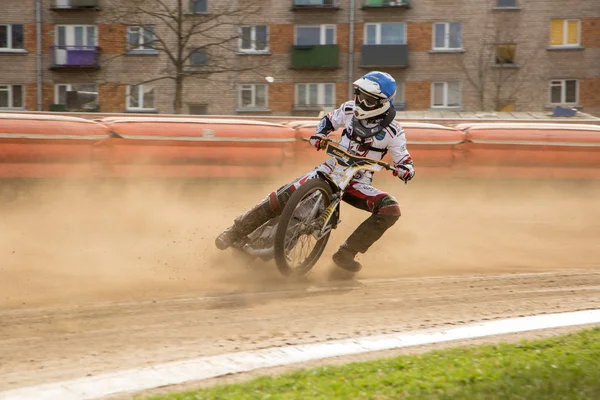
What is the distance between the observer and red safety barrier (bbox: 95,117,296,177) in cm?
1316

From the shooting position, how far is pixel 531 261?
1088cm

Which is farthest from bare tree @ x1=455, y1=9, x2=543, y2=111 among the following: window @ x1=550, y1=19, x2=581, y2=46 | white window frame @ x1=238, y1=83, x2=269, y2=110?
white window frame @ x1=238, y1=83, x2=269, y2=110

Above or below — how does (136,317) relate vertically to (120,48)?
below

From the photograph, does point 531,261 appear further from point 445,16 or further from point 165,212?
point 445,16

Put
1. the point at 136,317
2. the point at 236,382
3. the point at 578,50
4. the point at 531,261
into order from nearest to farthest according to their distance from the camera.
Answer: the point at 236,382 < the point at 136,317 < the point at 531,261 < the point at 578,50

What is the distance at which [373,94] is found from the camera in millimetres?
8750

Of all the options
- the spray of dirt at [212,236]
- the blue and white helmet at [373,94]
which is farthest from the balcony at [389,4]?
the blue and white helmet at [373,94]

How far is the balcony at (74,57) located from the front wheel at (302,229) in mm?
38448

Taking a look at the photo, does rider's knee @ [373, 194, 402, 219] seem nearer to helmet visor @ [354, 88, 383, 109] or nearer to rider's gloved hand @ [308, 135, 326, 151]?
rider's gloved hand @ [308, 135, 326, 151]

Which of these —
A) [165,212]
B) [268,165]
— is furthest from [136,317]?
[268,165]

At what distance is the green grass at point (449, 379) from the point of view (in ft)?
16.1

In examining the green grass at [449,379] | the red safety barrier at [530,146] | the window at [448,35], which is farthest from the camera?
the window at [448,35]

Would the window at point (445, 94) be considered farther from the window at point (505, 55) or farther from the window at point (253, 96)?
the window at point (253, 96)

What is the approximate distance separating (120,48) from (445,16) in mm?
17310
